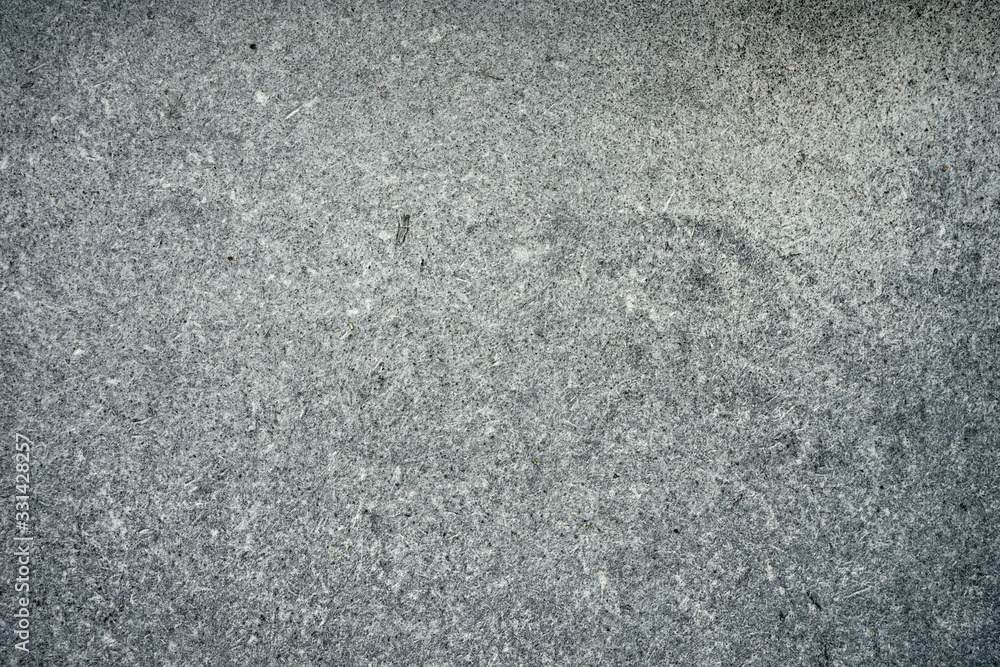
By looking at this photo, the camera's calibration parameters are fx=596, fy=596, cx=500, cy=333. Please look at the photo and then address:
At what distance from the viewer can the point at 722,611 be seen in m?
1.86

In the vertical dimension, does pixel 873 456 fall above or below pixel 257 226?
below

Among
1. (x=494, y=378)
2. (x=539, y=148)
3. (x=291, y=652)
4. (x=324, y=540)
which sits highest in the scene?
(x=539, y=148)

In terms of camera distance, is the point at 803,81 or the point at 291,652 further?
the point at 803,81

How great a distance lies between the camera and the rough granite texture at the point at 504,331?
1.84 meters

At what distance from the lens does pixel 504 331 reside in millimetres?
1895

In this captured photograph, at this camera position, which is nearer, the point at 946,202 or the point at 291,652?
the point at 291,652

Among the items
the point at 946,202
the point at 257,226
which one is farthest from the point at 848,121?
the point at 257,226

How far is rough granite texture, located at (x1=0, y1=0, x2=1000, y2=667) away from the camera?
1837mm

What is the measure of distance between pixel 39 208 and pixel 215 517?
1124mm

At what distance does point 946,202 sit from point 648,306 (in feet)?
3.40

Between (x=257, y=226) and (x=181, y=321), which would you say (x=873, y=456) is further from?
(x=181, y=321)

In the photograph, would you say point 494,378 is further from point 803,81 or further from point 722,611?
point 803,81

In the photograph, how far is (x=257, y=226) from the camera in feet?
6.23

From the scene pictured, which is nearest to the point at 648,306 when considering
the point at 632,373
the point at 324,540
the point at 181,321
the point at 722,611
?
the point at 632,373
